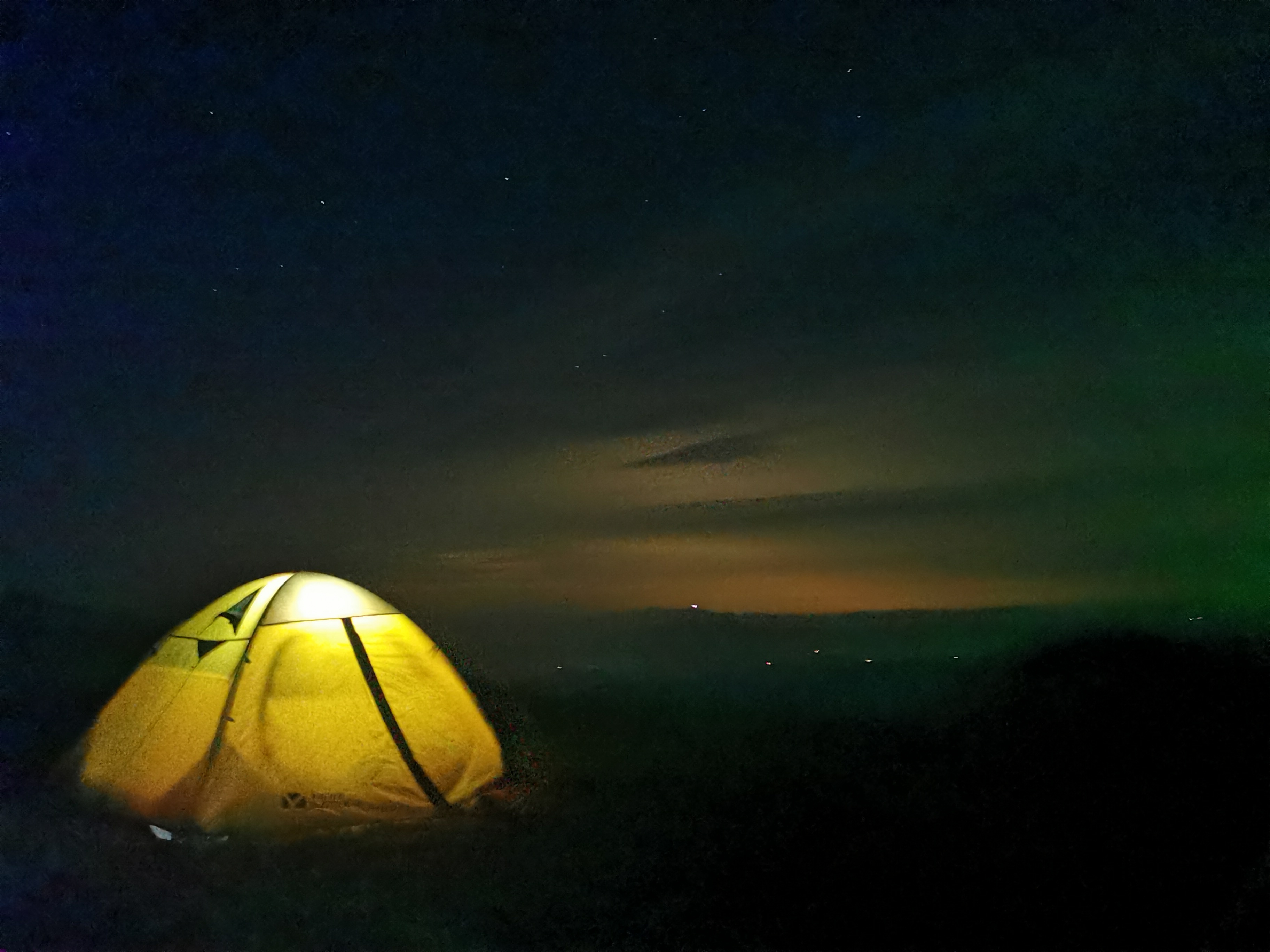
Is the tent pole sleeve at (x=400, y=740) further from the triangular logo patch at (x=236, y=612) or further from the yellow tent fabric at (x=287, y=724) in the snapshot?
the triangular logo patch at (x=236, y=612)

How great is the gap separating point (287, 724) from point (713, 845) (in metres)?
3.33

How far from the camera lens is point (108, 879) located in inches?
208

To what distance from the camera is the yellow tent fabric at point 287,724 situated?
221 inches

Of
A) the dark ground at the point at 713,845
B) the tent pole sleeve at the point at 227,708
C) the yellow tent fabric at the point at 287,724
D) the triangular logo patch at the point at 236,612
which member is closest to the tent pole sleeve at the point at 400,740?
the yellow tent fabric at the point at 287,724

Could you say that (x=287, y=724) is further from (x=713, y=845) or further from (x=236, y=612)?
(x=713, y=845)

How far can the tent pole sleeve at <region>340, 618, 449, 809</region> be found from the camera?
5.96 metres

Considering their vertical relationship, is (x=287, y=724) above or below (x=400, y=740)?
above

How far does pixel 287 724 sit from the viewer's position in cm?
577

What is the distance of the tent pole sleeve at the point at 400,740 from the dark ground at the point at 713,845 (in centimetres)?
24

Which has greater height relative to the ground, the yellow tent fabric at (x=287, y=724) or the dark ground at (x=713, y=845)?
the yellow tent fabric at (x=287, y=724)

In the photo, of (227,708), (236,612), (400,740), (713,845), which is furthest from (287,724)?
(713,845)

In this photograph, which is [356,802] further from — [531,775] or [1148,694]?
[1148,694]

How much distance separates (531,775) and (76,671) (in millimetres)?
4937

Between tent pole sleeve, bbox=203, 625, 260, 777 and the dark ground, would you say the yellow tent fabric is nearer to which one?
tent pole sleeve, bbox=203, 625, 260, 777
